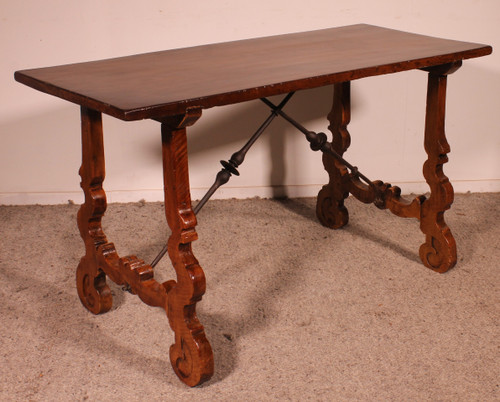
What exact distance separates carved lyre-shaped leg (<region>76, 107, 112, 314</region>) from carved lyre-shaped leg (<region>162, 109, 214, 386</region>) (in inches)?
14.2

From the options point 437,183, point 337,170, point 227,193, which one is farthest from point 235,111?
point 437,183

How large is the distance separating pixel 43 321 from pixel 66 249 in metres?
0.57

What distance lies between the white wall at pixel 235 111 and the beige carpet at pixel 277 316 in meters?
0.25

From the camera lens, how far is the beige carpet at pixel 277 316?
207 centimetres

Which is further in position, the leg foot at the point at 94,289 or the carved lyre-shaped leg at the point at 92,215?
the leg foot at the point at 94,289

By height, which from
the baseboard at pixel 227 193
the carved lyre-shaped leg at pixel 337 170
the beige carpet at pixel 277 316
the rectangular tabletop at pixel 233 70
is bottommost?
the beige carpet at pixel 277 316

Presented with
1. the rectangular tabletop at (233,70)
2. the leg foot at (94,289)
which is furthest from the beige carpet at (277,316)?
the rectangular tabletop at (233,70)

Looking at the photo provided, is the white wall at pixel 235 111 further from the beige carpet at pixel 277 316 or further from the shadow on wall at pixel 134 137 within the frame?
the beige carpet at pixel 277 316

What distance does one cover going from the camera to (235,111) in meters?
3.33

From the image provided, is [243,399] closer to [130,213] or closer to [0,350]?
[0,350]

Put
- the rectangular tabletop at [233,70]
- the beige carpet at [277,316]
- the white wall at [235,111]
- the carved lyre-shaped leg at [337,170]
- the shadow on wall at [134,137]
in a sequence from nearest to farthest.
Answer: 1. the rectangular tabletop at [233,70]
2. the beige carpet at [277,316]
3. the carved lyre-shaped leg at [337,170]
4. the white wall at [235,111]
5. the shadow on wall at [134,137]

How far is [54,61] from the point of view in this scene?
3221 millimetres

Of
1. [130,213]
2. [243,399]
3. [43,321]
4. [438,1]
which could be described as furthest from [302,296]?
[438,1]

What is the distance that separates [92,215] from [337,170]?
3.52 feet
